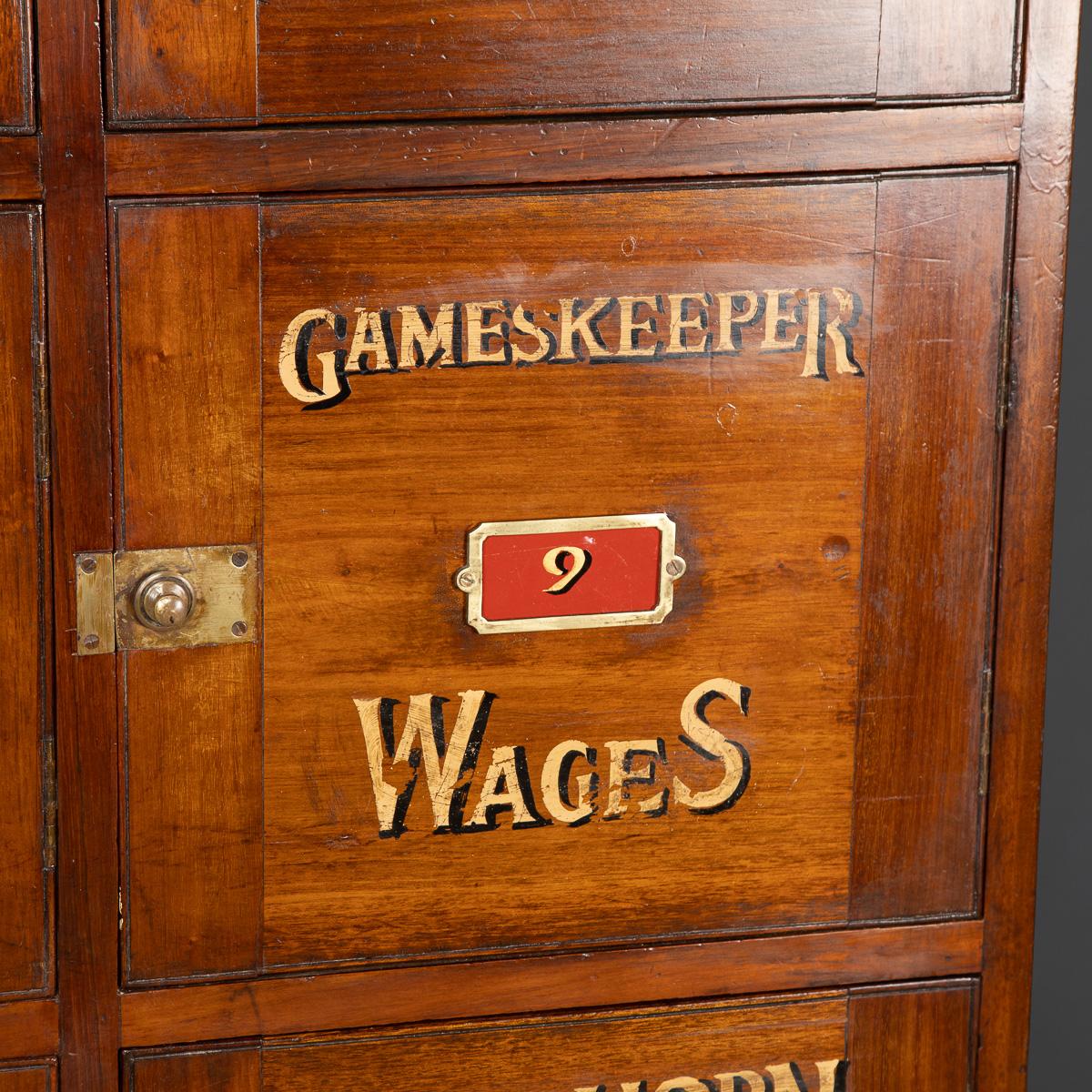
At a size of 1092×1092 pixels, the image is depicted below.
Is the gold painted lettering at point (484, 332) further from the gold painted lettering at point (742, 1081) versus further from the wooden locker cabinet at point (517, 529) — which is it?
the gold painted lettering at point (742, 1081)

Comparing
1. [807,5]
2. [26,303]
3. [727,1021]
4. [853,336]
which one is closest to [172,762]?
[26,303]

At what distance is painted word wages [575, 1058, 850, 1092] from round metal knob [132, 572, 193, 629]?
542 millimetres

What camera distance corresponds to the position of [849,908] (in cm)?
178

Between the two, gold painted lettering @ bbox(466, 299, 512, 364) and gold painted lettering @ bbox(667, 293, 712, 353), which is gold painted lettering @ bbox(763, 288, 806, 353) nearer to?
gold painted lettering @ bbox(667, 293, 712, 353)

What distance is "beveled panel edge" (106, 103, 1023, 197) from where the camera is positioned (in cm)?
154

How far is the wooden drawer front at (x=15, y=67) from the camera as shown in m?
1.50

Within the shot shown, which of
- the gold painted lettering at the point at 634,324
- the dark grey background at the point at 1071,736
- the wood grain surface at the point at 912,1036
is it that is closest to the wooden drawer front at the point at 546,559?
the gold painted lettering at the point at 634,324

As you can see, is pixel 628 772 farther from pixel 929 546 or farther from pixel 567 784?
pixel 929 546

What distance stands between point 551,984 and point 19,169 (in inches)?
31.1

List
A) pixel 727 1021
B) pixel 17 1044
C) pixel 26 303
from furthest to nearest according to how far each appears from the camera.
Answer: pixel 727 1021 < pixel 17 1044 < pixel 26 303

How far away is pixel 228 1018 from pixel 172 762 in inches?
8.8

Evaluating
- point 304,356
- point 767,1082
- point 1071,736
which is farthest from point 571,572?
point 1071,736

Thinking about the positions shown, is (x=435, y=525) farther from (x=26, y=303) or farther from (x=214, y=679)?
(x=26, y=303)

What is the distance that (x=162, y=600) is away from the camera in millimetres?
1600
